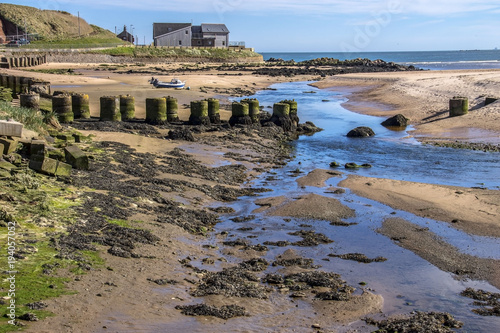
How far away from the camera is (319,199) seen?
13.8 meters

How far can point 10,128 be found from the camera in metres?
11.3

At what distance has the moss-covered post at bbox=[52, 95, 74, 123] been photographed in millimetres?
19656

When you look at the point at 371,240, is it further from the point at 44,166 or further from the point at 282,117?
the point at 282,117

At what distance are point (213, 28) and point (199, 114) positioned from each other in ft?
269

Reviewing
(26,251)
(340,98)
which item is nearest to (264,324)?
(26,251)

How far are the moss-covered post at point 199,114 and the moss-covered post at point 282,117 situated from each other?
372cm

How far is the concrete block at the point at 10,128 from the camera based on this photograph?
1122cm

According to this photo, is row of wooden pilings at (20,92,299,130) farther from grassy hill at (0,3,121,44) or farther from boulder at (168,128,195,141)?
grassy hill at (0,3,121,44)

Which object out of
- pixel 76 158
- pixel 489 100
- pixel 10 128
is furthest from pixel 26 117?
pixel 489 100

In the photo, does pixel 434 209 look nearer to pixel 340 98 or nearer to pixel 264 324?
pixel 264 324

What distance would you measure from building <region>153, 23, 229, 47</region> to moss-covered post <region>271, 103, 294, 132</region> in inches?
2912

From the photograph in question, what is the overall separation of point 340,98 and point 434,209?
3048 cm

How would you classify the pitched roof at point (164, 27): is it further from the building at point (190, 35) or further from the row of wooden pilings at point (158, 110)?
the row of wooden pilings at point (158, 110)

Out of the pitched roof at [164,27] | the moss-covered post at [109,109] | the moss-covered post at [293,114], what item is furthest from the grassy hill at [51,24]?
the moss-covered post at [109,109]
